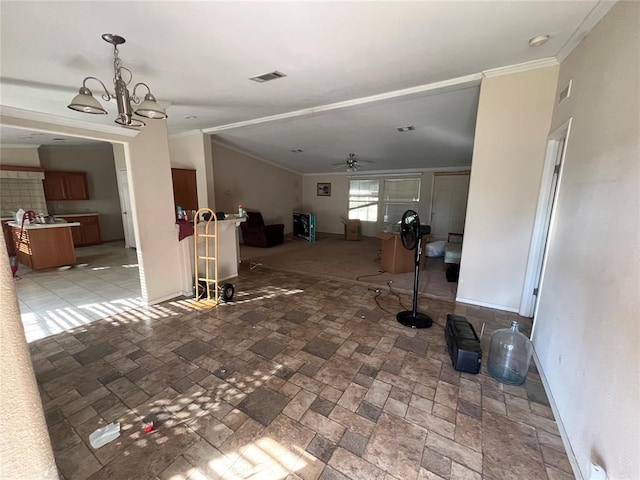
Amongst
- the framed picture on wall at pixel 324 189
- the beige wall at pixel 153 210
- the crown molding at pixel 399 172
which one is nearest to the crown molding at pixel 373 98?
the beige wall at pixel 153 210

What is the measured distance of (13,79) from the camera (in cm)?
290

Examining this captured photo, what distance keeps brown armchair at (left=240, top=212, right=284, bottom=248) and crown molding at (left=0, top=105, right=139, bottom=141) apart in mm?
4335

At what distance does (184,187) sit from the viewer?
5.80m

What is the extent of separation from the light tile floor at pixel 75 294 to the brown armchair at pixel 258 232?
2.68 meters

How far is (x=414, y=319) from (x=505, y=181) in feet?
6.37

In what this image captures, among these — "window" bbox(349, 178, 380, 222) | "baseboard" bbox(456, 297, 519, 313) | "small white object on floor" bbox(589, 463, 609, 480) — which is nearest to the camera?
"small white object on floor" bbox(589, 463, 609, 480)

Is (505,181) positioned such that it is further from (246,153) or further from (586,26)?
(246,153)

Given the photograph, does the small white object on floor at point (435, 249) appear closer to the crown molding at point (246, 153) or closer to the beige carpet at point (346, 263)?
the beige carpet at point (346, 263)

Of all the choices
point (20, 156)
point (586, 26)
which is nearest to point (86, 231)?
point (20, 156)

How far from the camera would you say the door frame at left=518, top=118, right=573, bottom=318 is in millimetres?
2871

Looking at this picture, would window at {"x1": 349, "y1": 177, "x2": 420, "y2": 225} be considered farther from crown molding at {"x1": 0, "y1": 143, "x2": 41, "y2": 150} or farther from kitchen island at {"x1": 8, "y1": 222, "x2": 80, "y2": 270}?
crown molding at {"x1": 0, "y1": 143, "x2": 41, "y2": 150}

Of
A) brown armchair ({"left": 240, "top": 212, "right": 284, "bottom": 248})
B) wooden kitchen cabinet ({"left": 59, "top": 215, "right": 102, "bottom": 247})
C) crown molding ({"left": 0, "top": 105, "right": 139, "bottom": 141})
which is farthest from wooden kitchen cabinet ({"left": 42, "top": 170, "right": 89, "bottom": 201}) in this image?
crown molding ({"left": 0, "top": 105, "right": 139, "bottom": 141})

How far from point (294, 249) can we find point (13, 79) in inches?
214

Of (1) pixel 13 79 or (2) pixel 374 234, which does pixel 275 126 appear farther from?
(2) pixel 374 234
